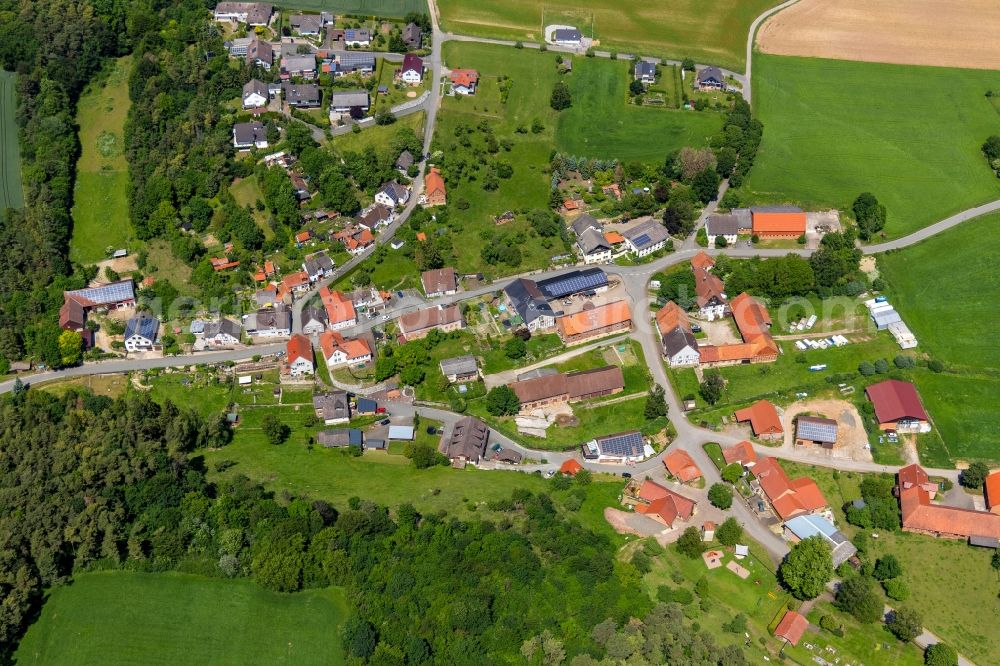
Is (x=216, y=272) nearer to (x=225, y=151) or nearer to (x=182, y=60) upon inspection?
(x=225, y=151)

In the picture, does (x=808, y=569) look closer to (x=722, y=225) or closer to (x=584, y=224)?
(x=722, y=225)

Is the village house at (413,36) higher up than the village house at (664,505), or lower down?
higher up

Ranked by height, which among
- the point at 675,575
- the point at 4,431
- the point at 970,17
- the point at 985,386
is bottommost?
the point at 4,431

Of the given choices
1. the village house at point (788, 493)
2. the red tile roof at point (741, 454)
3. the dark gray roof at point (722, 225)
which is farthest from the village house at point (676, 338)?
the village house at point (788, 493)

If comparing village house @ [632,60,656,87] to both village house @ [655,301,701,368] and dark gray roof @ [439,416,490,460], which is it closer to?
village house @ [655,301,701,368]

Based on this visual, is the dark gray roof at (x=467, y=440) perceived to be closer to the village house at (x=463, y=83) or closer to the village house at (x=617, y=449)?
the village house at (x=617, y=449)

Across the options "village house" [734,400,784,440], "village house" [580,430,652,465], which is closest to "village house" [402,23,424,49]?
"village house" [580,430,652,465]

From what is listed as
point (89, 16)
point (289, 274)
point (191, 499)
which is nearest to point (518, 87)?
point (289, 274)
